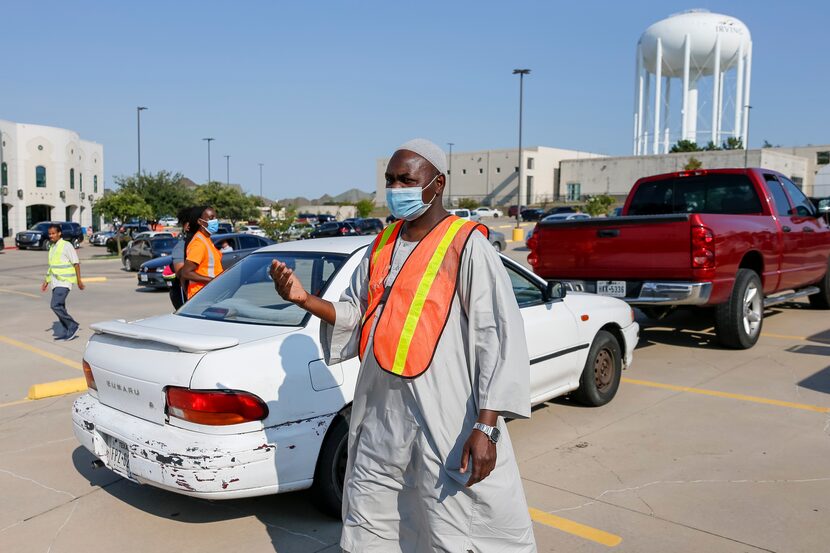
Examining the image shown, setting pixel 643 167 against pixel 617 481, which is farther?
pixel 643 167

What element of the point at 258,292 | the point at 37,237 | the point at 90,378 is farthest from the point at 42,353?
the point at 37,237

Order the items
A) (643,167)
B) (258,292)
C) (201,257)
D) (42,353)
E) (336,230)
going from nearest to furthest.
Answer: (258,292) → (201,257) → (42,353) → (336,230) → (643,167)

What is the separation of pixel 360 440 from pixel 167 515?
209cm

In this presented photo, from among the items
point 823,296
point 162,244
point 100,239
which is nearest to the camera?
point 823,296

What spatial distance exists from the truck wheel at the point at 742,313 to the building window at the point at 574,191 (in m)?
74.7

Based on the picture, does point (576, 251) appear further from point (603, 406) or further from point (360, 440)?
point (360, 440)

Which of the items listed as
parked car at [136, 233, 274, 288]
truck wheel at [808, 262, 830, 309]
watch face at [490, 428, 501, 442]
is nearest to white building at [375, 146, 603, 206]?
parked car at [136, 233, 274, 288]

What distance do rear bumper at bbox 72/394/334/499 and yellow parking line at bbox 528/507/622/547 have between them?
133cm

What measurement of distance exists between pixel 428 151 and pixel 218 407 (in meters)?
1.77

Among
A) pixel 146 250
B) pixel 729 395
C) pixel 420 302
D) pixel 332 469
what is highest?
pixel 420 302

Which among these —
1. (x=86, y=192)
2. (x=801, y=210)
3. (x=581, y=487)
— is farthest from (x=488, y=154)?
(x=581, y=487)

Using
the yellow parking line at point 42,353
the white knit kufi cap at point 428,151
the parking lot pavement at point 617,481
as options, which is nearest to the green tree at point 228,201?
the yellow parking line at point 42,353

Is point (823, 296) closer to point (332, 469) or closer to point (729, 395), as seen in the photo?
point (729, 395)

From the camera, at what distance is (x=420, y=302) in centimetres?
251
